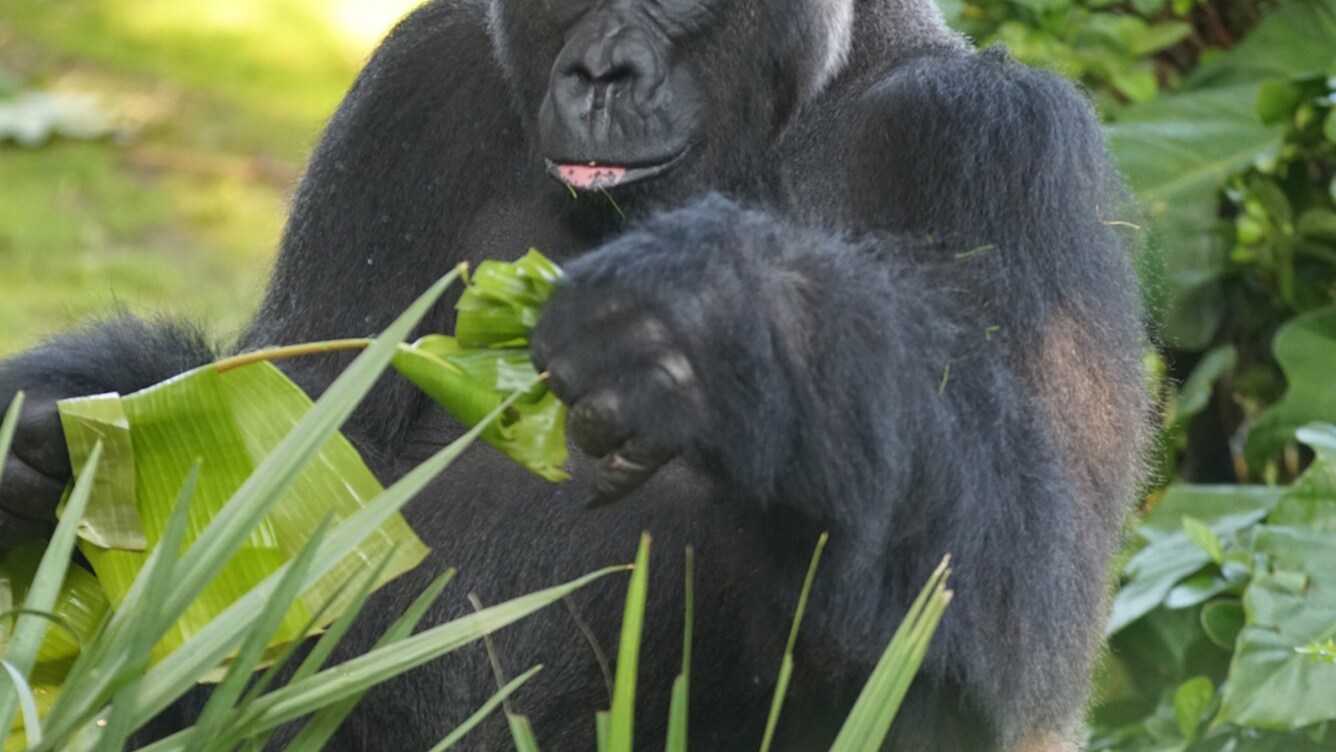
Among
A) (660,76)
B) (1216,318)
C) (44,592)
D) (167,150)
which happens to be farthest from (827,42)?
(167,150)

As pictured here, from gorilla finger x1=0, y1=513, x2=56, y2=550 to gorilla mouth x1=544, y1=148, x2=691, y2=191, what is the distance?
828 millimetres

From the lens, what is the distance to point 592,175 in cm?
245

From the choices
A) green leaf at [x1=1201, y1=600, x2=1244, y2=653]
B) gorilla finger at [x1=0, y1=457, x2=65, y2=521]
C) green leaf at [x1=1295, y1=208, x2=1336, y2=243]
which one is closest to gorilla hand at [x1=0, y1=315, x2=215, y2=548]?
gorilla finger at [x1=0, y1=457, x2=65, y2=521]

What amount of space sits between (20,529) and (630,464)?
0.99 meters

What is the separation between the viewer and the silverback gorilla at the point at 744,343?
6.49ft

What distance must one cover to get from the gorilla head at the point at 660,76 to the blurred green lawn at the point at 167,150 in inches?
126

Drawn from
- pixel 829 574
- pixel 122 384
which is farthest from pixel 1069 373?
pixel 122 384

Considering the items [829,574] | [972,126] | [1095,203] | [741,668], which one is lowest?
[741,668]

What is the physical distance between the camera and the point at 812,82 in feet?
8.93

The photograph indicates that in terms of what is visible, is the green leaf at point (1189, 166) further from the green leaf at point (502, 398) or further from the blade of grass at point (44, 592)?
the blade of grass at point (44, 592)

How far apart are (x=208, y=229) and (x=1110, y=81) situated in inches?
151

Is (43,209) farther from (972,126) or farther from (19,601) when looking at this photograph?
(972,126)

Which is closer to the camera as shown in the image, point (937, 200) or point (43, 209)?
point (937, 200)

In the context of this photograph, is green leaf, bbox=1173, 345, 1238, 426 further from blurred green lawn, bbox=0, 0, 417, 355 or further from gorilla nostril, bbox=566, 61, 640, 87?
blurred green lawn, bbox=0, 0, 417, 355
